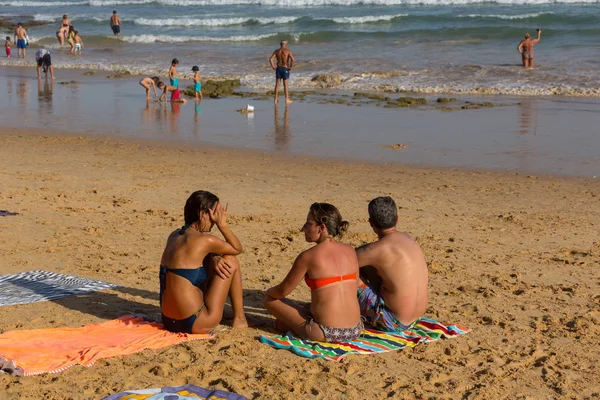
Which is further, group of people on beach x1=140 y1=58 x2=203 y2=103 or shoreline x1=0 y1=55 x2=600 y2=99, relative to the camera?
shoreline x1=0 y1=55 x2=600 y2=99

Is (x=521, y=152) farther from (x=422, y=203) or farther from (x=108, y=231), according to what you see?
(x=108, y=231)

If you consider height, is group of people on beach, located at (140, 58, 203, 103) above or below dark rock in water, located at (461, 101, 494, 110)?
above

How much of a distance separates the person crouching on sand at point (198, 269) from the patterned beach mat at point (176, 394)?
2.77 ft

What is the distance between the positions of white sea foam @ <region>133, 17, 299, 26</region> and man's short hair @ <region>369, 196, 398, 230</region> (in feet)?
114

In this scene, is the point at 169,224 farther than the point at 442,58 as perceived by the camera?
No

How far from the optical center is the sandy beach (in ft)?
16.0

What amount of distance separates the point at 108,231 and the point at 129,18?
1565 inches

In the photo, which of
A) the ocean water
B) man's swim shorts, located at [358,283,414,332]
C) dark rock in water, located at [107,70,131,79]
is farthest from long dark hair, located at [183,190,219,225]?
dark rock in water, located at [107,70,131,79]

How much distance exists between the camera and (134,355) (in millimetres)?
5172

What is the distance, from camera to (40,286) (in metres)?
6.46

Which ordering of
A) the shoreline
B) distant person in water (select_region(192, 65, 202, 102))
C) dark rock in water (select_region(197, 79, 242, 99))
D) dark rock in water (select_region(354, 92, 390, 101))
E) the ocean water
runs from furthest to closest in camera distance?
the ocean water, dark rock in water (select_region(197, 79, 242, 99)), the shoreline, dark rock in water (select_region(354, 92, 390, 101)), distant person in water (select_region(192, 65, 202, 102))

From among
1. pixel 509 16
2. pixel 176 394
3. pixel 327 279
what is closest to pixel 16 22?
pixel 509 16

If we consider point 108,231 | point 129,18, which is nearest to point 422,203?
point 108,231

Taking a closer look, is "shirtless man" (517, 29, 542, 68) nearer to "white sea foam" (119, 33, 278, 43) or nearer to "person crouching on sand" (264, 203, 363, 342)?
"white sea foam" (119, 33, 278, 43)
